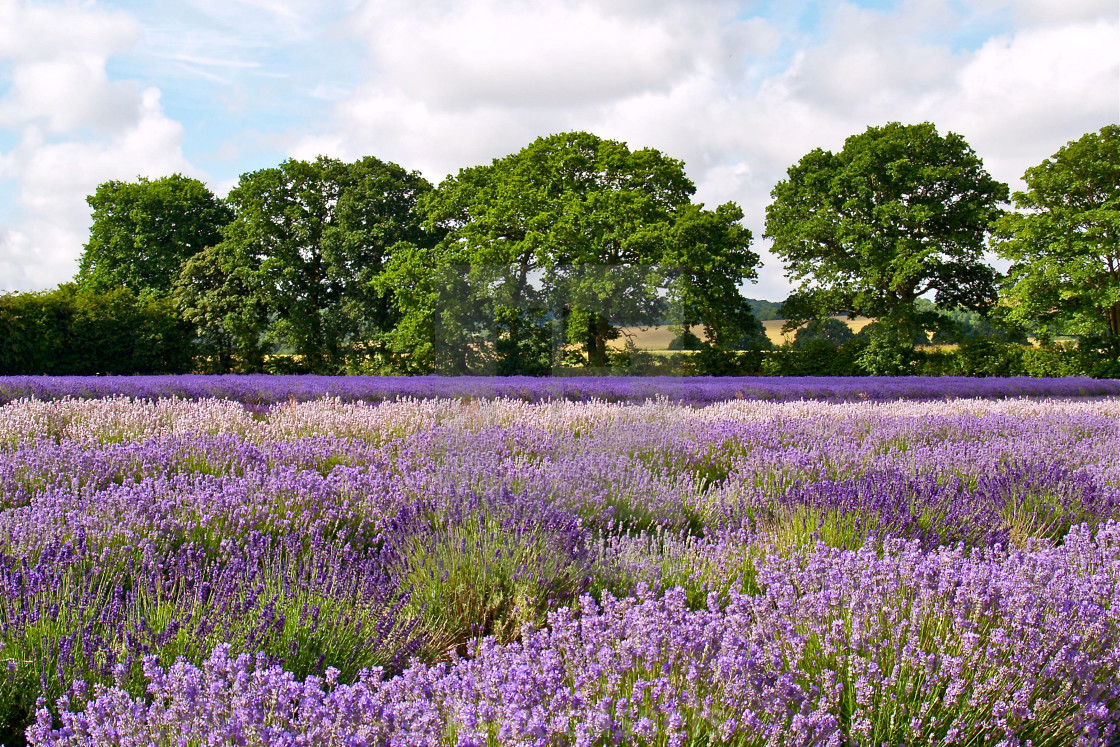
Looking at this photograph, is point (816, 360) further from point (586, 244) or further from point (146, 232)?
point (146, 232)

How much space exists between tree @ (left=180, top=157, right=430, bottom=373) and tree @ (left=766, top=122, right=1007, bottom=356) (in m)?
12.3

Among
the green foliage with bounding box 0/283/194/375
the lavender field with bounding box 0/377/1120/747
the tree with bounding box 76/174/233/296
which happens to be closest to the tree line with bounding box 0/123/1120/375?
the green foliage with bounding box 0/283/194/375

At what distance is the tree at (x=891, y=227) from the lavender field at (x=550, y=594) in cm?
A: 1703

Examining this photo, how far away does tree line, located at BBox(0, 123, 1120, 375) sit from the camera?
19.4 meters

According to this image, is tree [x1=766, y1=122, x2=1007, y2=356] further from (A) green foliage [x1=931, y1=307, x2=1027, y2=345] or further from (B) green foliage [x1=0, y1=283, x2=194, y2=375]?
(B) green foliage [x1=0, y1=283, x2=194, y2=375]

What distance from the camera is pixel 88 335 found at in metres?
19.2

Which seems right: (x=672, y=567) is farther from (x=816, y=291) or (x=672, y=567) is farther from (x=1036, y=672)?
(x=816, y=291)

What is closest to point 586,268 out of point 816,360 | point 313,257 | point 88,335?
point 816,360

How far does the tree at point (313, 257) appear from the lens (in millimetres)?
22781

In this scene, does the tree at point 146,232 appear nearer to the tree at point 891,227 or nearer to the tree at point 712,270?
the tree at point 712,270

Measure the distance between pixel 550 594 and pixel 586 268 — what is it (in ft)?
55.9

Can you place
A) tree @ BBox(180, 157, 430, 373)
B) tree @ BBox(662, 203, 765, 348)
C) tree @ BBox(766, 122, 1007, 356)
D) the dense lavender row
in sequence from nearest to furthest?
the dense lavender row, tree @ BBox(662, 203, 765, 348), tree @ BBox(766, 122, 1007, 356), tree @ BBox(180, 157, 430, 373)

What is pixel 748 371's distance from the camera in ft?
71.9

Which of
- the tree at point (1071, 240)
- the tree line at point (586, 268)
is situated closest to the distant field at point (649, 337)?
the tree line at point (586, 268)
